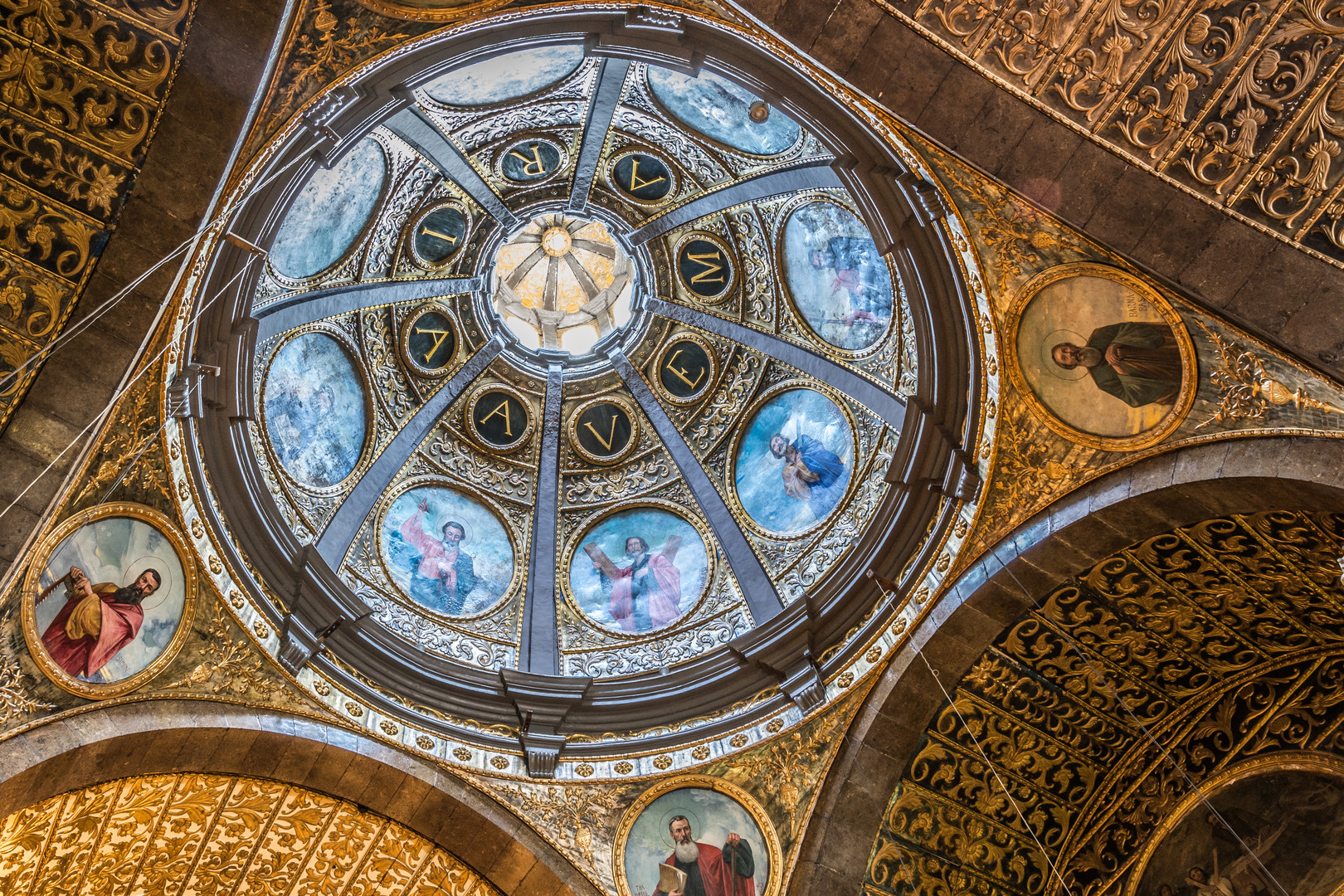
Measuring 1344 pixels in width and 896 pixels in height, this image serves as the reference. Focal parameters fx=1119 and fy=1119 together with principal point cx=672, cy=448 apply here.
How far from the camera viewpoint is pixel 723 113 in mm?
12344

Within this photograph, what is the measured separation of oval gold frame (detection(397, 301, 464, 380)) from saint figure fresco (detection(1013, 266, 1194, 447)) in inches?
297

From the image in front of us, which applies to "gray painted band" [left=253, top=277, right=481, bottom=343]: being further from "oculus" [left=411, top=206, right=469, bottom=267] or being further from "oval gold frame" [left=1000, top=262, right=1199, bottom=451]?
"oval gold frame" [left=1000, top=262, right=1199, bottom=451]

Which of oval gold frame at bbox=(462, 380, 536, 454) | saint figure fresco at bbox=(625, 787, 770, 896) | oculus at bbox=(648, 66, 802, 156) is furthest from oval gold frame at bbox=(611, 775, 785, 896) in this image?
oculus at bbox=(648, 66, 802, 156)

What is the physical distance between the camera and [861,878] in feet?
35.2

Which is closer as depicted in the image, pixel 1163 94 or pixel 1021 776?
pixel 1163 94

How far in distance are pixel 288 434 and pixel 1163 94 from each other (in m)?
8.98

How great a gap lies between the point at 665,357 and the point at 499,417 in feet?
7.78

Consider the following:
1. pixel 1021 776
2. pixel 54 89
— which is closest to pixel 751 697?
pixel 1021 776

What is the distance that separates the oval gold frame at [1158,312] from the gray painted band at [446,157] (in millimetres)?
6518

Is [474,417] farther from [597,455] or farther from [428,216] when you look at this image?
[428,216]

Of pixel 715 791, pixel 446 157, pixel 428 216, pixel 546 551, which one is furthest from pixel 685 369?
pixel 715 791

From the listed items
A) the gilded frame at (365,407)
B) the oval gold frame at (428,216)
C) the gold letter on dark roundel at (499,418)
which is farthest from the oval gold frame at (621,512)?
the oval gold frame at (428,216)

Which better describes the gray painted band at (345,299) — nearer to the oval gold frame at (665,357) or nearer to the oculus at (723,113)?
the oval gold frame at (665,357)

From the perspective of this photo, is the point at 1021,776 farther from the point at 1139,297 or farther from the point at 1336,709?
the point at 1139,297
